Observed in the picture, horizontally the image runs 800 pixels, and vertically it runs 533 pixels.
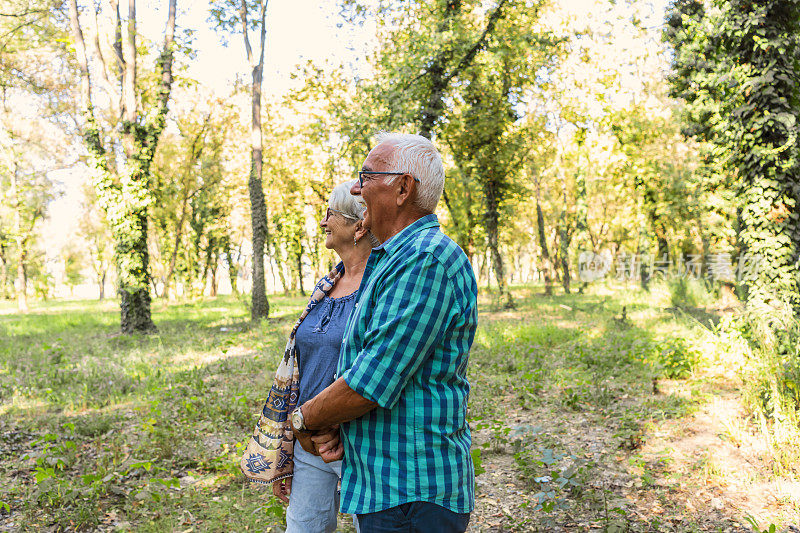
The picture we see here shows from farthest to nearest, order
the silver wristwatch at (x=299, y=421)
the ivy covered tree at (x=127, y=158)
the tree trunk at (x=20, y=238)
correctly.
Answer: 1. the tree trunk at (x=20, y=238)
2. the ivy covered tree at (x=127, y=158)
3. the silver wristwatch at (x=299, y=421)

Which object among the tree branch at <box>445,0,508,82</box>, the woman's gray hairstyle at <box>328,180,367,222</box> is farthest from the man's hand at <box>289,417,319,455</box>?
the tree branch at <box>445,0,508,82</box>

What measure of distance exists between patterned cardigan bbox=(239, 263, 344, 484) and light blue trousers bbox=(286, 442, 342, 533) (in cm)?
8

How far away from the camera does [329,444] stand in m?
2.09

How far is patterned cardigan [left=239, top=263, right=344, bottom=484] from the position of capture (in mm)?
2639

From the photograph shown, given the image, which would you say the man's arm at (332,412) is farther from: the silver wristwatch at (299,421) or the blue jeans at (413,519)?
the blue jeans at (413,519)

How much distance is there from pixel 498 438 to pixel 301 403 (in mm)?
3490

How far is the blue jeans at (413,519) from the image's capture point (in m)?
1.77

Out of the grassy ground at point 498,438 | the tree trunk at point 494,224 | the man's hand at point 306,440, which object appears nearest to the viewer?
the man's hand at point 306,440

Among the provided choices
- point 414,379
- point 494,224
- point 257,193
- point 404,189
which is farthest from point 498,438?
point 494,224

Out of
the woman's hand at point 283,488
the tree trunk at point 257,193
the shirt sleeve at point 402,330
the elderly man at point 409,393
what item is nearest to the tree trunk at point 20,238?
the tree trunk at point 257,193

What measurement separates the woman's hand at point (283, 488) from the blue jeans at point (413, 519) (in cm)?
104

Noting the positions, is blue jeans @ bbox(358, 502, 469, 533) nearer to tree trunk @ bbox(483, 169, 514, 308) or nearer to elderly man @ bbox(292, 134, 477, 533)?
elderly man @ bbox(292, 134, 477, 533)

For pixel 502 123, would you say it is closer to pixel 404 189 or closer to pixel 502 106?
pixel 502 106

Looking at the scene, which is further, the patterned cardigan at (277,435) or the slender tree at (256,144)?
the slender tree at (256,144)
